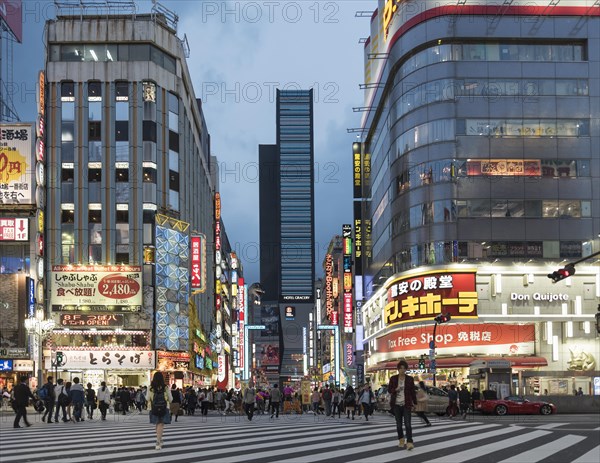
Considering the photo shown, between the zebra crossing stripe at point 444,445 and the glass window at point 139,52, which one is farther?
the glass window at point 139,52

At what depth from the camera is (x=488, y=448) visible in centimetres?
1781

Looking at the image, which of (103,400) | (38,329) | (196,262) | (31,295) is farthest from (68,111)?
(103,400)

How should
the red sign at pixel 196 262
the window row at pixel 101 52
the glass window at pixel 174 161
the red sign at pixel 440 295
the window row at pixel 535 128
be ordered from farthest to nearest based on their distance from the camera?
the red sign at pixel 196 262 → the glass window at pixel 174 161 → the window row at pixel 101 52 → the window row at pixel 535 128 → the red sign at pixel 440 295

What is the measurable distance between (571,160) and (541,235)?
18.7 ft

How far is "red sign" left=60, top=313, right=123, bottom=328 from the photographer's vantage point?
229ft

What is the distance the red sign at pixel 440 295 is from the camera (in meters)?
61.9

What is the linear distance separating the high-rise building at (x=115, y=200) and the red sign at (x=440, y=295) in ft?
66.6

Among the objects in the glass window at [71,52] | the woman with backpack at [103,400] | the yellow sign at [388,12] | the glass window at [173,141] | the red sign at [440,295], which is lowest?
the woman with backpack at [103,400]

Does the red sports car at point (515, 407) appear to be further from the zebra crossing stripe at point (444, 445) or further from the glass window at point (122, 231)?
the glass window at point (122, 231)

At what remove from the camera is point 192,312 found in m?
81.8

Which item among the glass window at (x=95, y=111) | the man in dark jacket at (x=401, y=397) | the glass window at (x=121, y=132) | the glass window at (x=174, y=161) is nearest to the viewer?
the man in dark jacket at (x=401, y=397)

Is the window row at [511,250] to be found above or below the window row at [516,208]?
below

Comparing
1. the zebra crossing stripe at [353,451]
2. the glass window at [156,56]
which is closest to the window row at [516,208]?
the glass window at [156,56]

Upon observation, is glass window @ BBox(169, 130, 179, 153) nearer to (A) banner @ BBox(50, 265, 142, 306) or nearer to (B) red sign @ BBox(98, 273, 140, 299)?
(A) banner @ BBox(50, 265, 142, 306)
